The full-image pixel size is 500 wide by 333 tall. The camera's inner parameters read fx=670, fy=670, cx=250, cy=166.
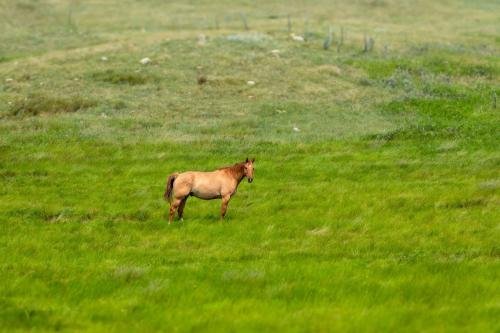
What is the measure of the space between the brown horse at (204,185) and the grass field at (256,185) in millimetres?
634

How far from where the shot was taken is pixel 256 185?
23812 millimetres

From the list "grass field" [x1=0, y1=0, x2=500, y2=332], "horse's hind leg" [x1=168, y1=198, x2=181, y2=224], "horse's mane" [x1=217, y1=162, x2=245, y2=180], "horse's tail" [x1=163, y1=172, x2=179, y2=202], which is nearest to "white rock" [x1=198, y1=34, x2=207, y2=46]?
"grass field" [x1=0, y1=0, x2=500, y2=332]

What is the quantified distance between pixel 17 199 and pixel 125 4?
8442 cm

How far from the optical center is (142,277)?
44.1 feet

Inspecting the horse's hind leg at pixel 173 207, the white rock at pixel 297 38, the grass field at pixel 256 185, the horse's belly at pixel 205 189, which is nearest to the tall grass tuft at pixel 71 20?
the grass field at pixel 256 185

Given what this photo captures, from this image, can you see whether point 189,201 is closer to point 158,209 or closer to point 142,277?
point 158,209

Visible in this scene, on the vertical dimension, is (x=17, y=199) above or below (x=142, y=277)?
below

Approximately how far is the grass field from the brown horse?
63cm

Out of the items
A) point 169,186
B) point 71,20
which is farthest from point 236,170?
point 71,20

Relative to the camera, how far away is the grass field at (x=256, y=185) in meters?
12.0

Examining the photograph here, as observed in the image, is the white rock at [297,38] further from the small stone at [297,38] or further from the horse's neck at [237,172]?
the horse's neck at [237,172]

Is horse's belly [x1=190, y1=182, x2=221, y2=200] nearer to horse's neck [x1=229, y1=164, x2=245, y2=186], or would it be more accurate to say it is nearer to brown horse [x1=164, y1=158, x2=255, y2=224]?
brown horse [x1=164, y1=158, x2=255, y2=224]

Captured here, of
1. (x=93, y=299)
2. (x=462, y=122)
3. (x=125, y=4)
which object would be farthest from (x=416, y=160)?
(x=125, y=4)

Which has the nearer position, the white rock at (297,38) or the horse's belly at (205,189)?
the horse's belly at (205,189)
